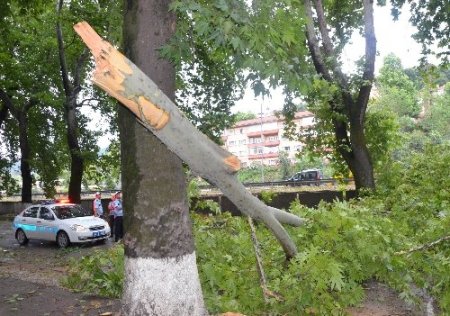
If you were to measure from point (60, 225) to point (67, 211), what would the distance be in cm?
103

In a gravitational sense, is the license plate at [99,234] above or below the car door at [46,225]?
below

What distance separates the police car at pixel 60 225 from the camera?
49.5 feet

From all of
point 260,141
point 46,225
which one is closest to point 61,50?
point 46,225

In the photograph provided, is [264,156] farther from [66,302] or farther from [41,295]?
[66,302]

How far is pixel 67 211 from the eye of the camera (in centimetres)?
1627

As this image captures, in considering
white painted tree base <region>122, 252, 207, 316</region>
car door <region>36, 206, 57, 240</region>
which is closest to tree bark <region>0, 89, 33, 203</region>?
car door <region>36, 206, 57, 240</region>

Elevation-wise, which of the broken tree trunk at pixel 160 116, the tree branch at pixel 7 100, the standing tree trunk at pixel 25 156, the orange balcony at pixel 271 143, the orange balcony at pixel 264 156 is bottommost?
the broken tree trunk at pixel 160 116

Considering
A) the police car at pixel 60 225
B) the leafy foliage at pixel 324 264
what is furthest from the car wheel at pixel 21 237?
the leafy foliage at pixel 324 264

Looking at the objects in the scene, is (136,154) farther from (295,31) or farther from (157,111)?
(295,31)

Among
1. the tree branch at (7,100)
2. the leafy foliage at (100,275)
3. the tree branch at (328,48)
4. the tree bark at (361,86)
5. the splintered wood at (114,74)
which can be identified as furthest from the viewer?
the tree branch at (7,100)

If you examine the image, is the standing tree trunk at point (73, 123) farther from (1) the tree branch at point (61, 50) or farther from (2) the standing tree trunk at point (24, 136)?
(2) the standing tree trunk at point (24, 136)

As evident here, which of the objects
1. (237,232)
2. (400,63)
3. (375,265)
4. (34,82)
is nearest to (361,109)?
(237,232)

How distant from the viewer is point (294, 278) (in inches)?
208

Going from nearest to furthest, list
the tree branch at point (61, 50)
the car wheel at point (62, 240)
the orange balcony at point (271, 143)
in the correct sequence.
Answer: the car wheel at point (62, 240)
the tree branch at point (61, 50)
the orange balcony at point (271, 143)
